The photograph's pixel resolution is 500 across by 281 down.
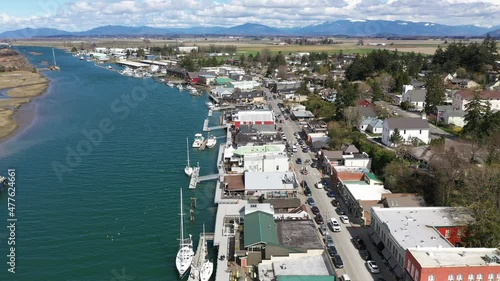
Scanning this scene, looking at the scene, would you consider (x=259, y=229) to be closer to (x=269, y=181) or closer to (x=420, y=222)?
(x=269, y=181)

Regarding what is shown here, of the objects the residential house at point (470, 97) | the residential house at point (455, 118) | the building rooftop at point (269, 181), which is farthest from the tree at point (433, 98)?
the building rooftop at point (269, 181)

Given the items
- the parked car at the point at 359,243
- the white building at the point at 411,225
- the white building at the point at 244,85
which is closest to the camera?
the white building at the point at 411,225

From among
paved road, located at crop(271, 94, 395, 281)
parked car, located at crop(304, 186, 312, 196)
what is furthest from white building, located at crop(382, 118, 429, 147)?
parked car, located at crop(304, 186, 312, 196)

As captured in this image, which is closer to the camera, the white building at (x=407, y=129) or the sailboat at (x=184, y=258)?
the sailboat at (x=184, y=258)

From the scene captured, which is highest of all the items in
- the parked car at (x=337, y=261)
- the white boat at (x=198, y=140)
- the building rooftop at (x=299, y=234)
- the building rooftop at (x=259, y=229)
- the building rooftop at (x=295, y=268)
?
the building rooftop at (x=259, y=229)

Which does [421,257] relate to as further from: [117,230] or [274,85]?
[274,85]

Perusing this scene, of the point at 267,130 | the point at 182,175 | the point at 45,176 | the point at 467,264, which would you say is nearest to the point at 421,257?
the point at 467,264

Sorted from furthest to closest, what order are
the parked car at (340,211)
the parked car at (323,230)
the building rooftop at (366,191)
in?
the building rooftop at (366,191) < the parked car at (340,211) < the parked car at (323,230)

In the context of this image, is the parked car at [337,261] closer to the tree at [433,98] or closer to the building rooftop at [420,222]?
the building rooftop at [420,222]
